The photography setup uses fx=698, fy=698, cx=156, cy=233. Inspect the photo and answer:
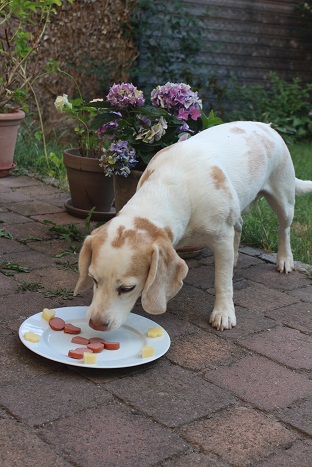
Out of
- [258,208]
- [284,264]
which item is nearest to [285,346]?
[284,264]

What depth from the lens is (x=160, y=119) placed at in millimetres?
4277

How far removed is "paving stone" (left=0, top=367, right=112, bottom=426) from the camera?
2473 mm

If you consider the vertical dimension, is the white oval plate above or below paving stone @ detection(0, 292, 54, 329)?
above

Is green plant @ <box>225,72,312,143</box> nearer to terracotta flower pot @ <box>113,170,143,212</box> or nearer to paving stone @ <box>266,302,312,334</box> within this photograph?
terracotta flower pot @ <box>113,170,143,212</box>

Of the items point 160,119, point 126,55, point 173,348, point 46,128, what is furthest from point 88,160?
point 126,55

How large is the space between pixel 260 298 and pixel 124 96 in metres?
1.50

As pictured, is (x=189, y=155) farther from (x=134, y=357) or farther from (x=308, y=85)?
(x=308, y=85)

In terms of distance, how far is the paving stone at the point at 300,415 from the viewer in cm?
256

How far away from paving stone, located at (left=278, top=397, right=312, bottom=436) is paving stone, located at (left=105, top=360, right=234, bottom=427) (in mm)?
219

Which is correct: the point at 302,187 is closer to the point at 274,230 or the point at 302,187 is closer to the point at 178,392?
the point at 274,230

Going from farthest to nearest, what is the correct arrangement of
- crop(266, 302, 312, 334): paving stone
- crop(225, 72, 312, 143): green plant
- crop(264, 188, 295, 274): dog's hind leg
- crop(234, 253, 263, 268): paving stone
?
crop(225, 72, 312, 143): green plant
crop(234, 253, 263, 268): paving stone
crop(264, 188, 295, 274): dog's hind leg
crop(266, 302, 312, 334): paving stone

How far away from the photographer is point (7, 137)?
6086 millimetres

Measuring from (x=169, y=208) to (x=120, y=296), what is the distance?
1.66 ft

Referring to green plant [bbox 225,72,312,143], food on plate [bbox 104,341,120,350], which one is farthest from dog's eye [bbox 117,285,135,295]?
green plant [bbox 225,72,312,143]
